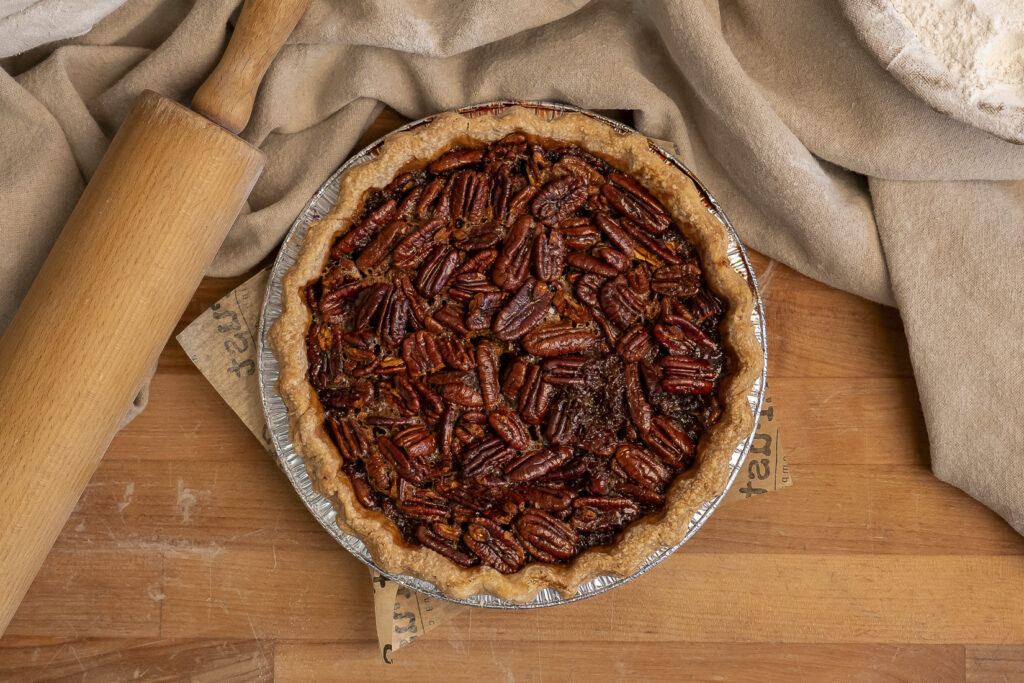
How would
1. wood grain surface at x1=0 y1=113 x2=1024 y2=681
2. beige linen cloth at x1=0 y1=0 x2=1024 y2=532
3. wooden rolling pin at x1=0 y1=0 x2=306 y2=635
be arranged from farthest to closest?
1. wood grain surface at x1=0 y1=113 x2=1024 y2=681
2. beige linen cloth at x1=0 y1=0 x2=1024 y2=532
3. wooden rolling pin at x1=0 y1=0 x2=306 y2=635

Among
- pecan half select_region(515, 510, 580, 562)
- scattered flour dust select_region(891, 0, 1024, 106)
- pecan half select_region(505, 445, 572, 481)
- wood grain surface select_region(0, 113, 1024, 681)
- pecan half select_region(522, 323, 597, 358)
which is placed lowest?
wood grain surface select_region(0, 113, 1024, 681)

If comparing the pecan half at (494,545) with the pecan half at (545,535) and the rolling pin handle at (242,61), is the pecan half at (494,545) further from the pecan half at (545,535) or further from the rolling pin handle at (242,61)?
the rolling pin handle at (242,61)

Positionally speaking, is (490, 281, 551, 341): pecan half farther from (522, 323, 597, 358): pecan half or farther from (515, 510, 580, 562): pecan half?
(515, 510, 580, 562): pecan half

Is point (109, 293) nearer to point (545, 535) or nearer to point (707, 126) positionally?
point (545, 535)

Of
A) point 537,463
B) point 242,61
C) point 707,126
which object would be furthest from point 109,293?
point 707,126

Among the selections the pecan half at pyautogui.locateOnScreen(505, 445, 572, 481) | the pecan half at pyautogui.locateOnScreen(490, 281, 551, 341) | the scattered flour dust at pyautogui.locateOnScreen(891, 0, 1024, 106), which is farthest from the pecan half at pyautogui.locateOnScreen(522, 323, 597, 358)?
the scattered flour dust at pyautogui.locateOnScreen(891, 0, 1024, 106)

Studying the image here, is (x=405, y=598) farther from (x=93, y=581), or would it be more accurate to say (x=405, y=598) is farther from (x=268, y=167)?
(x=268, y=167)

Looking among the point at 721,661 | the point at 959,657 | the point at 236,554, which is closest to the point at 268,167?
the point at 236,554
